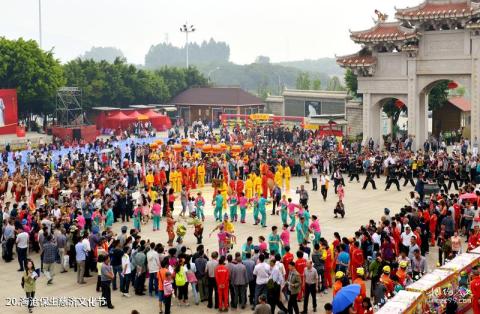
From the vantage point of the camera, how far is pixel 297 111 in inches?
2862

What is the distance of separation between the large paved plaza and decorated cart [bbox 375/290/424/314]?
136 inches

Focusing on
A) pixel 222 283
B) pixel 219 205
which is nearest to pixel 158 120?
pixel 219 205

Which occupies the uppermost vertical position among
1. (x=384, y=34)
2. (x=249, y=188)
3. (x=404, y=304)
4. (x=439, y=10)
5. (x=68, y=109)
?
(x=439, y=10)

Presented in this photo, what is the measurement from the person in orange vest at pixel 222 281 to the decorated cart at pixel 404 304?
450cm

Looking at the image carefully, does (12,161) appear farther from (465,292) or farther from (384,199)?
(465,292)

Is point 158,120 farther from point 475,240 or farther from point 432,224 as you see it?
point 475,240

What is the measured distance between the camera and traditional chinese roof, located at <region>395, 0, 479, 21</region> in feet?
134

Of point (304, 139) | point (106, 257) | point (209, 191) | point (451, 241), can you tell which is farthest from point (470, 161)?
point (106, 257)

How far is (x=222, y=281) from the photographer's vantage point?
57.9 ft

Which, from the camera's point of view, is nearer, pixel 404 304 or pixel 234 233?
pixel 404 304

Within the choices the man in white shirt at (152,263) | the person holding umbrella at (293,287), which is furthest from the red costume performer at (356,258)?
the man in white shirt at (152,263)

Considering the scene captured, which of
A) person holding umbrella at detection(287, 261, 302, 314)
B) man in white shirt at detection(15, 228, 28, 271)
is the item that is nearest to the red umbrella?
person holding umbrella at detection(287, 261, 302, 314)

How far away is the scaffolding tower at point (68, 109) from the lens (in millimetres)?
62116

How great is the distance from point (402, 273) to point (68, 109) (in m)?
49.8
